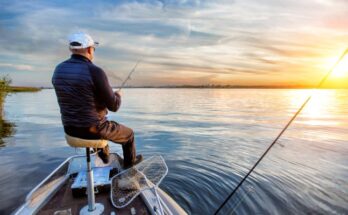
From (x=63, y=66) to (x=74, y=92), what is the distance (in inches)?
15.6

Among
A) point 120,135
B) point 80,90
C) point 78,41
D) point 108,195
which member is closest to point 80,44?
point 78,41

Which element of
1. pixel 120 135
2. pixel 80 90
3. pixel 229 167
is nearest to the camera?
pixel 80 90

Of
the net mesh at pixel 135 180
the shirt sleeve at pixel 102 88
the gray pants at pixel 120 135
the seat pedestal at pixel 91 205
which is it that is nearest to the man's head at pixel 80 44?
the shirt sleeve at pixel 102 88

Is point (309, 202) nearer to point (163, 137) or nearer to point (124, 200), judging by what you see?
point (124, 200)

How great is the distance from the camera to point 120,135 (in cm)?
414

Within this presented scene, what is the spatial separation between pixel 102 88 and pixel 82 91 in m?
0.26

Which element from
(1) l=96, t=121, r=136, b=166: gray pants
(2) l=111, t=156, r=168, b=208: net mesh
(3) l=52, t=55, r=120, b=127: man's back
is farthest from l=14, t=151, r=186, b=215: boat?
(3) l=52, t=55, r=120, b=127: man's back

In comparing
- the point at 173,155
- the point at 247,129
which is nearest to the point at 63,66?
the point at 173,155

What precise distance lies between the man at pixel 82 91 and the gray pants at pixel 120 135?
2 centimetres

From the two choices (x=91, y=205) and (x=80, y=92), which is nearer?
(x=80, y=92)

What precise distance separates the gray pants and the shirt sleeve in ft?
1.19

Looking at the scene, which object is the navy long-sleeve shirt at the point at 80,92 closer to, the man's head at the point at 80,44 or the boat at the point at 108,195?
the man's head at the point at 80,44

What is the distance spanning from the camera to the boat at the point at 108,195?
404 cm

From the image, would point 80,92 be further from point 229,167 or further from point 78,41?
point 229,167
